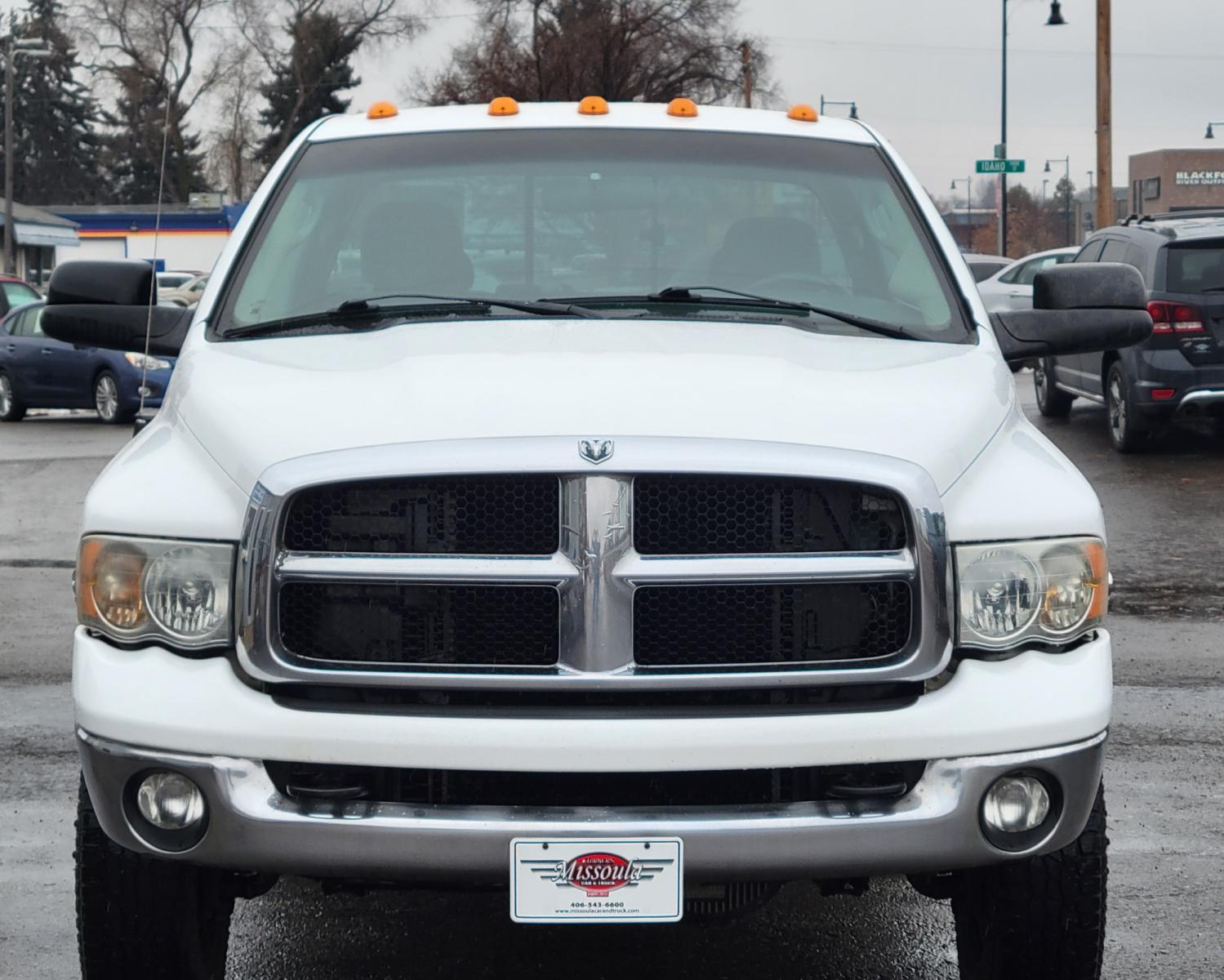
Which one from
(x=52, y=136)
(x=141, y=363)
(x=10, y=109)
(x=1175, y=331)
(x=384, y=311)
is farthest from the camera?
(x=52, y=136)

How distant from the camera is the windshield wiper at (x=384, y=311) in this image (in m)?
4.18

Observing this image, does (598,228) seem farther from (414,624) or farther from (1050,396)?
(1050,396)

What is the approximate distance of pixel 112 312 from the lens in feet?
15.7

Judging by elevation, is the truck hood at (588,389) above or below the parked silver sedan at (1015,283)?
below

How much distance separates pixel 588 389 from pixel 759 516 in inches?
16.5

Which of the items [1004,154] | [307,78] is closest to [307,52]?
[307,78]

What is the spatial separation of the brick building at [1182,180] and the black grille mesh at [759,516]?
98.1 meters

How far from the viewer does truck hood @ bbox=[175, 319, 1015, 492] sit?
10.8ft

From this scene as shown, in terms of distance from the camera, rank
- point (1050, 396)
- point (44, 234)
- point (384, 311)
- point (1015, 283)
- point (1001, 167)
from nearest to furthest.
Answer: point (384, 311) < point (1050, 396) < point (1015, 283) < point (1001, 167) < point (44, 234)

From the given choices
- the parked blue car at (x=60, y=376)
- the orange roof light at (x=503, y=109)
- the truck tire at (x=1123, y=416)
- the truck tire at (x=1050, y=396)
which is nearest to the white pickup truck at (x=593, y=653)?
the orange roof light at (x=503, y=109)

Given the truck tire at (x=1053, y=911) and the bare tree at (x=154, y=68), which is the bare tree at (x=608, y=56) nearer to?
the bare tree at (x=154, y=68)

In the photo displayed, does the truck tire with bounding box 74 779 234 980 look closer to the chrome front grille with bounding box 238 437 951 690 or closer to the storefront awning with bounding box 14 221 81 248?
the chrome front grille with bounding box 238 437 951 690

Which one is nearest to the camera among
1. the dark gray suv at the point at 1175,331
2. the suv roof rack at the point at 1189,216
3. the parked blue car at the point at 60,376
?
the dark gray suv at the point at 1175,331

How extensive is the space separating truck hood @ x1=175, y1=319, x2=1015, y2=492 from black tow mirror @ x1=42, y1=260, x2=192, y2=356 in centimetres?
71
